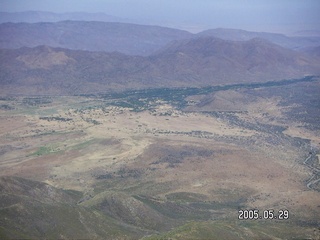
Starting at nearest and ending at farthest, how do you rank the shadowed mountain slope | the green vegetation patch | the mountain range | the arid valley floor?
1. the shadowed mountain slope
2. the green vegetation patch
3. the arid valley floor
4. the mountain range

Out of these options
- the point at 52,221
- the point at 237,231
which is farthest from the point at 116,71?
the point at 237,231

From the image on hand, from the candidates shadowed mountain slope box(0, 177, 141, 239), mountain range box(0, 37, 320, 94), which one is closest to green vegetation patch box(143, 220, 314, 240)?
shadowed mountain slope box(0, 177, 141, 239)

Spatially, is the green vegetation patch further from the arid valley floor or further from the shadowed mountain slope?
the shadowed mountain slope

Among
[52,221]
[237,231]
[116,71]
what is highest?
[116,71]

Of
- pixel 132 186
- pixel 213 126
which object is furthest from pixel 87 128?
pixel 132 186

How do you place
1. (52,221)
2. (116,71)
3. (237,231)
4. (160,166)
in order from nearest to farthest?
(52,221) → (237,231) → (160,166) → (116,71)

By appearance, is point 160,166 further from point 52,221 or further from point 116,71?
point 116,71

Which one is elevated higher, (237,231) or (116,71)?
(116,71)

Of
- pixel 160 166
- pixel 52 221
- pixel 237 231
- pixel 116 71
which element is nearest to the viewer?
pixel 52 221
